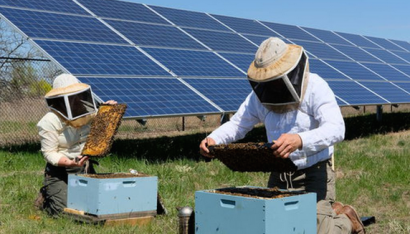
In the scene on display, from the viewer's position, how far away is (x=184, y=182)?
824cm

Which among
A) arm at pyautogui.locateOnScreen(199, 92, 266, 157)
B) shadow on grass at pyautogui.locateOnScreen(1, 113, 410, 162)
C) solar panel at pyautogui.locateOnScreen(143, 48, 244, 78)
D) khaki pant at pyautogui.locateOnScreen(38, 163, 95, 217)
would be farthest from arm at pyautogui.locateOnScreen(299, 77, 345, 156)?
solar panel at pyautogui.locateOnScreen(143, 48, 244, 78)


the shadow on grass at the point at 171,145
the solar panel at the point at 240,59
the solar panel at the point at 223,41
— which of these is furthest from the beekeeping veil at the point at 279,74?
the solar panel at the point at 223,41

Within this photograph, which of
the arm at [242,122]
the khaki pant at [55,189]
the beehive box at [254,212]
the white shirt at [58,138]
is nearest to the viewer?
the beehive box at [254,212]

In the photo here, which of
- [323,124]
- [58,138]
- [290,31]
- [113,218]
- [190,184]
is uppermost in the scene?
[290,31]

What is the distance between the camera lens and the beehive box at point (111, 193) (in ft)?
19.3

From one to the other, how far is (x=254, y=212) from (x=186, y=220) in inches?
39.9

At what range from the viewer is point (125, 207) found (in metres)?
6.07

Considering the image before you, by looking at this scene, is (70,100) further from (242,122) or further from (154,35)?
(154,35)

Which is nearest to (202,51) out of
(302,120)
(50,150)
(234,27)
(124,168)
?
(234,27)

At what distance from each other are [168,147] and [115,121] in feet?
20.3

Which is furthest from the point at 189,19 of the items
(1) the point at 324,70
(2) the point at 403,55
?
(2) the point at 403,55

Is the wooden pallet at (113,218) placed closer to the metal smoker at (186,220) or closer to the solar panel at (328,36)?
the metal smoker at (186,220)

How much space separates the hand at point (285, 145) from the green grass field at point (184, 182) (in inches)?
83.4

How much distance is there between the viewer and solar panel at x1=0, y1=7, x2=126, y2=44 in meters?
11.4
